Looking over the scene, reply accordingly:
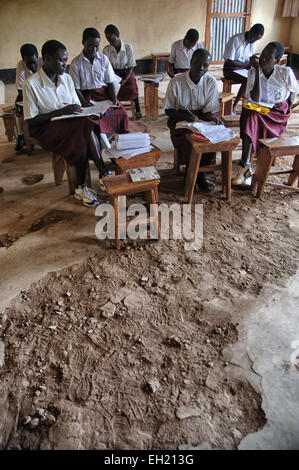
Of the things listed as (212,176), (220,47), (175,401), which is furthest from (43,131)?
(220,47)

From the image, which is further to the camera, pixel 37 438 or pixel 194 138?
pixel 194 138

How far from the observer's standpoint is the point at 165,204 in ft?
10.8

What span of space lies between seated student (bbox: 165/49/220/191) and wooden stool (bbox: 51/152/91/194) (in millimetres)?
1013

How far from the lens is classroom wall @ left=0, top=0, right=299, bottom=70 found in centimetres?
796

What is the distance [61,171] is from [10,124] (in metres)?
1.53

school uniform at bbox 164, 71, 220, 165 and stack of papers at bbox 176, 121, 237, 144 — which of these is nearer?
stack of papers at bbox 176, 121, 237, 144

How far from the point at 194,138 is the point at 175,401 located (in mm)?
2216

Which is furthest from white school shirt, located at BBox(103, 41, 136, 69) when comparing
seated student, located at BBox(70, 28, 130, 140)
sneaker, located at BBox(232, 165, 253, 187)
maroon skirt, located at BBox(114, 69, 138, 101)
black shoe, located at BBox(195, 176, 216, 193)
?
sneaker, located at BBox(232, 165, 253, 187)

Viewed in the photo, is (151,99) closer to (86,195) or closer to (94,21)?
(86,195)

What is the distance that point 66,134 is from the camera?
123 inches

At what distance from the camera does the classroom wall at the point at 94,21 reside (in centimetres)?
795

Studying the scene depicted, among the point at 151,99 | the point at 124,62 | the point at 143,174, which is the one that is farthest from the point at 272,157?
the point at 124,62

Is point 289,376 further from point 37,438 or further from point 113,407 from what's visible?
point 37,438

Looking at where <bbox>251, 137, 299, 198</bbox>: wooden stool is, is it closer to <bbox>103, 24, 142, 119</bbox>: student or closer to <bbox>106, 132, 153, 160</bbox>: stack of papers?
<bbox>106, 132, 153, 160</bbox>: stack of papers
